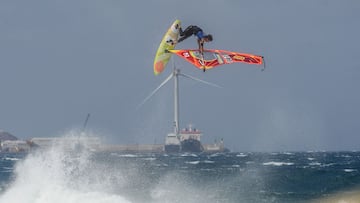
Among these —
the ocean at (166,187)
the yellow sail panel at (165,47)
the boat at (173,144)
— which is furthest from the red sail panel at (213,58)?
the boat at (173,144)

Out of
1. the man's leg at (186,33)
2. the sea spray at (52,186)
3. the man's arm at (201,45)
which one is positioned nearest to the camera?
the man's arm at (201,45)

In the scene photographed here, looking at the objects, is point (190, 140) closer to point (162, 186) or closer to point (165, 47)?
point (162, 186)

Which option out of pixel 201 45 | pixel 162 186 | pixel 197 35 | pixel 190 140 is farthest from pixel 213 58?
pixel 190 140

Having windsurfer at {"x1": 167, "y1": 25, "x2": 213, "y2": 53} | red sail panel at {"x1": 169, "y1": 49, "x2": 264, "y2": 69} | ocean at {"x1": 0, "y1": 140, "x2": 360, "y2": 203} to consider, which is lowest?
ocean at {"x1": 0, "y1": 140, "x2": 360, "y2": 203}

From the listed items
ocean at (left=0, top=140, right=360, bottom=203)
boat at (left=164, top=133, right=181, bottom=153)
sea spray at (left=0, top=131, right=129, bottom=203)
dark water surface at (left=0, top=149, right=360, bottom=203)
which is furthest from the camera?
boat at (left=164, top=133, right=181, bottom=153)

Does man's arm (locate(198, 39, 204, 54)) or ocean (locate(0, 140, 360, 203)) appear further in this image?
ocean (locate(0, 140, 360, 203))

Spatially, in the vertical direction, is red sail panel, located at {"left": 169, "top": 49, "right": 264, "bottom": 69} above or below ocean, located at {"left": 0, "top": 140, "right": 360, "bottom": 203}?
above

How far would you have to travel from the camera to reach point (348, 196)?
131 feet

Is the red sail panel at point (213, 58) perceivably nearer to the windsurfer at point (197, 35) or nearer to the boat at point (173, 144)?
the windsurfer at point (197, 35)

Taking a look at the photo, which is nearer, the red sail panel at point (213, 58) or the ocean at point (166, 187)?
the red sail panel at point (213, 58)

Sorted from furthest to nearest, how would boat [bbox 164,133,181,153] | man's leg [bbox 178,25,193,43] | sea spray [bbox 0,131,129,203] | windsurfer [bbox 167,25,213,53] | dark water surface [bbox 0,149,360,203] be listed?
1. boat [bbox 164,133,181,153]
2. dark water surface [bbox 0,149,360,203]
3. sea spray [bbox 0,131,129,203]
4. man's leg [bbox 178,25,193,43]
5. windsurfer [bbox 167,25,213,53]

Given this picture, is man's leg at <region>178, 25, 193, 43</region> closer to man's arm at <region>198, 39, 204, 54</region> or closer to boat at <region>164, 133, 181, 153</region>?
man's arm at <region>198, 39, 204, 54</region>

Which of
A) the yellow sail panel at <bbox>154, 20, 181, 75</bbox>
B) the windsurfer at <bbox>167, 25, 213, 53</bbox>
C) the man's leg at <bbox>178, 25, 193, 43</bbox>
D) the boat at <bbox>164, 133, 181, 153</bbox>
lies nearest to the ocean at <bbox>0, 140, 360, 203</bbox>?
the yellow sail panel at <bbox>154, 20, 181, 75</bbox>

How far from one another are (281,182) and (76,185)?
15.0 meters
